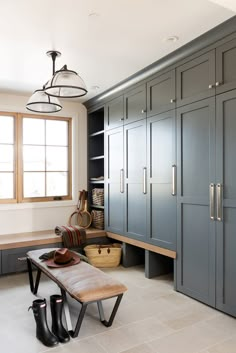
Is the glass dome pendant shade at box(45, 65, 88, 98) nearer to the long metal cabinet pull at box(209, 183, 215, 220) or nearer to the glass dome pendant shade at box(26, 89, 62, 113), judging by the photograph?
the glass dome pendant shade at box(26, 89, 62, 113)

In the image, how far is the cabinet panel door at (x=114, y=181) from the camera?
423 cm

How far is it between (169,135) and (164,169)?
1.25ft

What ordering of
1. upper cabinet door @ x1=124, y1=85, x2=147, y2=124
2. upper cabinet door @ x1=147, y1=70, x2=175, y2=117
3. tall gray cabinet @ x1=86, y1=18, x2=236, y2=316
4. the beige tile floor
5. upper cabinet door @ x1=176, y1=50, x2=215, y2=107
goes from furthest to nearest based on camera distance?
upper cabinet door @ x1=124, y1=85, x2=147, y2=124 → upper cabinet door @ x1=147, y1=70, x2=175, y2=117 → upper cabinet door @ x1=176, y1=50, x2=215, y2=107 → tall gray cabinet @ x1=86, y1=18, x2=236, y2=316 → the beige tile floor

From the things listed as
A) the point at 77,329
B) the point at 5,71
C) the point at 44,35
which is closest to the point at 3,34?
the point at 44,35

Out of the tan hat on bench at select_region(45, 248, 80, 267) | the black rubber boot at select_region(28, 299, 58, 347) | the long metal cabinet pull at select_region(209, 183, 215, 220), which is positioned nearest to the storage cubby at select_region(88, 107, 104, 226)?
the tan hat on bench at select_region(45, 248, 80, 267)

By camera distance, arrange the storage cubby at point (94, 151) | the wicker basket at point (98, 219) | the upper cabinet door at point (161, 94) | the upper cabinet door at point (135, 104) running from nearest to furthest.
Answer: the upper cabinet door at point (161, 94) < the upper cabinet door at point (135, 104) < the wicker basket at point (98, 219) < the storage cubby at point (94, 151)

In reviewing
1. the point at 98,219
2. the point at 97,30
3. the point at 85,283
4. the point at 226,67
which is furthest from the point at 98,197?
the point at 226,67

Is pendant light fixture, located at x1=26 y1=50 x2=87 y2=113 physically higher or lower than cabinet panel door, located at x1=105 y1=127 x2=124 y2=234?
higher

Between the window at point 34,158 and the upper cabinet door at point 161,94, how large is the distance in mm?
1880

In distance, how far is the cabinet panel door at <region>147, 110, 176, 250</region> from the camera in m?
3.28

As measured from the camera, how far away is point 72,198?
5.01 metres

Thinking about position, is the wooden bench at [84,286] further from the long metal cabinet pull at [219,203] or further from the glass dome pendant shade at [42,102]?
the glass dome pendant shade at [42,102]

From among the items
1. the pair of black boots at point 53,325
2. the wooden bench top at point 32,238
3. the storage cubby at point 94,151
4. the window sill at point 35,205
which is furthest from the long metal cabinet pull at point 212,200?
the window sill at point 35,205

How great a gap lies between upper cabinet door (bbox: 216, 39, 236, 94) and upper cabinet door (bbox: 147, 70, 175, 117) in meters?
0.61
